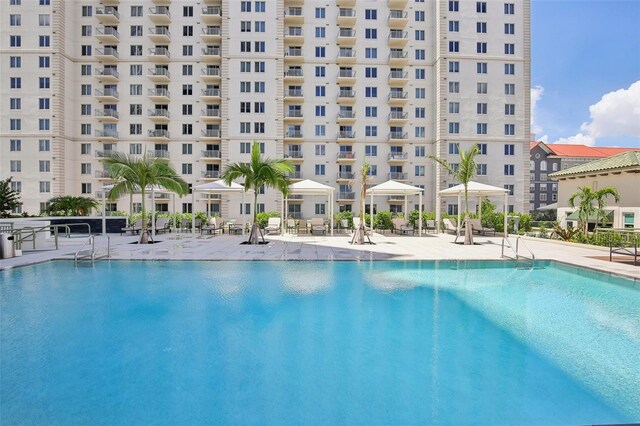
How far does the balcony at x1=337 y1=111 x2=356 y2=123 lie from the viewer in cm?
3581

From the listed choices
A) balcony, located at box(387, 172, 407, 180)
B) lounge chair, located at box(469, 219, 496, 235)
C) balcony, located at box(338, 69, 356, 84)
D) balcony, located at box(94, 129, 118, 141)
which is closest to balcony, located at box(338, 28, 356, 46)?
balcony, located at box(338, 69, 356, 84)

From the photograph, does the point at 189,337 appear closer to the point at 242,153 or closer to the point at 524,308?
the point at 524,308

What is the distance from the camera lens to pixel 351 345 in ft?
16.8

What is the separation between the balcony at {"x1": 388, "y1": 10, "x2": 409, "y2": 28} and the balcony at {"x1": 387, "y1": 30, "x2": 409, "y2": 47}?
2.23ft

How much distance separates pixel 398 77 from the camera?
3650 centimetres

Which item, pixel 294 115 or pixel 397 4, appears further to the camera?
pixel 294 115

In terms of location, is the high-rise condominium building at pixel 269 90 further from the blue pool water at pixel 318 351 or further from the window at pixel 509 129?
the blue pool water at pixel 318 351

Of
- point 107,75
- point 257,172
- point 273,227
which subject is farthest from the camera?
point 107,75

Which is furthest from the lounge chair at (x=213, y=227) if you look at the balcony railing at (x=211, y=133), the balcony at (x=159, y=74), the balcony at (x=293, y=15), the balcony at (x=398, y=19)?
the balcony at (x=398, y=19)

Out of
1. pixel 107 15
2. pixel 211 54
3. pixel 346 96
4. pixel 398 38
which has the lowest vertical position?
pixel 346 96

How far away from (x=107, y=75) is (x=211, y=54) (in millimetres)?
11217

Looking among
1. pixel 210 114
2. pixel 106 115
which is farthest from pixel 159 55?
pixel 106 115

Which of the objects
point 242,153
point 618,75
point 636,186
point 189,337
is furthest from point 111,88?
point 618,75

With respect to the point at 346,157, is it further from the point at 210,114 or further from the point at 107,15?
the point at 107,15
